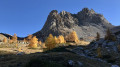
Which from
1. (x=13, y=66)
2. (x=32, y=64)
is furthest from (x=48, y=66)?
(x=13, y=66)

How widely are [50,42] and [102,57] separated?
24394 millimetres

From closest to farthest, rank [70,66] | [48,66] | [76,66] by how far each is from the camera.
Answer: [48,66]
[70,66]
[76,66]

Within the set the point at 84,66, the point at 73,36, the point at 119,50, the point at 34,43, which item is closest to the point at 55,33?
the point at 73,36

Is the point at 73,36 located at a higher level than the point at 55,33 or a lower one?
lower

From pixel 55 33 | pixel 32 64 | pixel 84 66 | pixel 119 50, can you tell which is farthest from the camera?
pixel 55 33

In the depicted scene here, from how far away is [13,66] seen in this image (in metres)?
14.4

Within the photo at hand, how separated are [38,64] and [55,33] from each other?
613 ft

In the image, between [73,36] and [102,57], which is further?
[73,36]

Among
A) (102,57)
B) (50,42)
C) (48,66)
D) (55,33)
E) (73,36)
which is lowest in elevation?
(102,57)

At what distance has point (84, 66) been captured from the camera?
15992 millimetres

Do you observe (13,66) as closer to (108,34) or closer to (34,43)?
(108,34)

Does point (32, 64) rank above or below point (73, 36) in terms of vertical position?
below

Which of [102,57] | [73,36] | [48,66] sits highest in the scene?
[73,36]

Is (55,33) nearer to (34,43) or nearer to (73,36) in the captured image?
(73,36)
